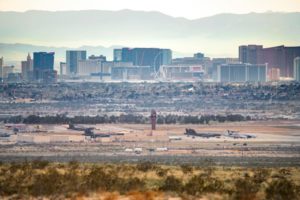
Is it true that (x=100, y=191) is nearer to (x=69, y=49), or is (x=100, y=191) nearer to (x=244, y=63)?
(x=244, y=63)

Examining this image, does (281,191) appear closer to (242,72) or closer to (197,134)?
(197,134)

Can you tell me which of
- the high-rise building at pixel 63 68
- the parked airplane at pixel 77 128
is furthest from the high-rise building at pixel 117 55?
the parked airplane at pixel 77 128

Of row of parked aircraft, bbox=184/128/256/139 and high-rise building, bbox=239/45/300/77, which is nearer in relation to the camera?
row of parked aircraft, bbox=184/128/256/139

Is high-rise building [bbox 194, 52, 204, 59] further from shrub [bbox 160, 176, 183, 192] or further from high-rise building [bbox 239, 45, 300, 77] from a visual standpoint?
shrub [bbox 160, 176, 183, 192]

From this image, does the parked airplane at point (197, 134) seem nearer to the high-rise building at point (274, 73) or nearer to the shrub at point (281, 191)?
the shrub at point (281, 191)

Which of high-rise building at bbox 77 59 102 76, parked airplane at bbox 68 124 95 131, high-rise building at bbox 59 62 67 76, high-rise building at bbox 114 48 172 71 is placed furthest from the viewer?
high-rise building at bbox 114 48 172 71

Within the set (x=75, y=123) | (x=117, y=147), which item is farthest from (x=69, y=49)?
(x=117, y=147)

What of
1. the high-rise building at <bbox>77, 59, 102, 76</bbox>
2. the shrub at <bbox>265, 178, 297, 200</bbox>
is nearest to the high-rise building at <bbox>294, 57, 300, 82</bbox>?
the high-rise building at <bbox>77, 59, 102, 76</bbox>
